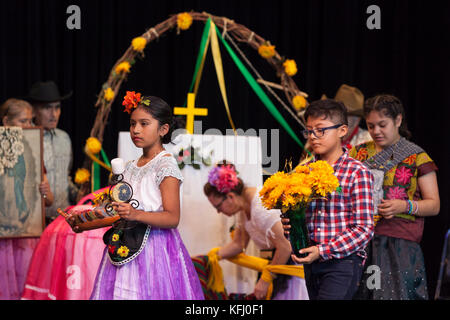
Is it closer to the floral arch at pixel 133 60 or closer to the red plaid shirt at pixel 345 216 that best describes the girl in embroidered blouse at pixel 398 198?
the red plaid shirt at pixel 345 216

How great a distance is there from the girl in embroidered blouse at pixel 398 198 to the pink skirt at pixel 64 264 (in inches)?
67.5

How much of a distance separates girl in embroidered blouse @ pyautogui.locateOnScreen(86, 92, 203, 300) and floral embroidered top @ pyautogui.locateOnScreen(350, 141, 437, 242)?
51.2 inches

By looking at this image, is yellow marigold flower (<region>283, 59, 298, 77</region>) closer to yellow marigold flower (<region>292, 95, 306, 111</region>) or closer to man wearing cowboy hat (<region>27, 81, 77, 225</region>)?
yellow marigold flower (<region>292, 95, 306, 111</region>)

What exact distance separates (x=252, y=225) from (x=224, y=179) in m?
0.37

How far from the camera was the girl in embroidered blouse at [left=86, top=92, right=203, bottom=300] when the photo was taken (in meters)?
2.77

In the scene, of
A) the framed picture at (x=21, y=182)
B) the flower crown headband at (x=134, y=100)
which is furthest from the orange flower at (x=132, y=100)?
the framed picture at (x=21, y=182)

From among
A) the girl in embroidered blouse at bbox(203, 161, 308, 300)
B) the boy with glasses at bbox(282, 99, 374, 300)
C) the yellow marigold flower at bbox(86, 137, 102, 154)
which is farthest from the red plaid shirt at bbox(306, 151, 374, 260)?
the yellow marigold flower at bbox(86, 137, 102, 154)

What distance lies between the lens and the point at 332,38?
5695mm

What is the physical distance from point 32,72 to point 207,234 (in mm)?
2352

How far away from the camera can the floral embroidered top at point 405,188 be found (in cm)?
353
